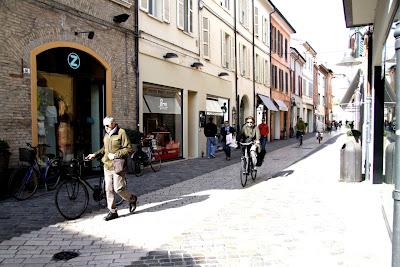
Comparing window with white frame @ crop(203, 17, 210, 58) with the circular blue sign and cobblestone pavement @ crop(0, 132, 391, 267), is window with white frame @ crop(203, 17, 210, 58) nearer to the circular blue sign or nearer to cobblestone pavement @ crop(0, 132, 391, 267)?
the circular blue sign

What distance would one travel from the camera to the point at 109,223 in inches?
263

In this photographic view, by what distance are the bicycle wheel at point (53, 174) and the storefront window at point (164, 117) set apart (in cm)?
517

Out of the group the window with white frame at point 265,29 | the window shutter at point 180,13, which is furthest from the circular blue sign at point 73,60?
the window with white frame at point 265,29

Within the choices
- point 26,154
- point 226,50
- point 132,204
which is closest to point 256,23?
point 226,50

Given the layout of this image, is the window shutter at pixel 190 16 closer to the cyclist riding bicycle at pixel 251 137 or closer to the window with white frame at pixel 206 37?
the window with white frame at pixel 206 37

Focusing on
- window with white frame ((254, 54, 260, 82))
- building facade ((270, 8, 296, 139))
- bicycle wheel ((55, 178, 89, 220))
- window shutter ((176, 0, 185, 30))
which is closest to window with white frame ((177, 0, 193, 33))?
window shutter ((176, 0, 185, 30))

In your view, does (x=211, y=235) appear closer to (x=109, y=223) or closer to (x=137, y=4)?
(x=109, y=223)

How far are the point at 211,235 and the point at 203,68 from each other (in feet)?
45.1

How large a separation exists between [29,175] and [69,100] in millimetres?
3296

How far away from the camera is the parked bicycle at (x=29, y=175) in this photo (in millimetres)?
8328

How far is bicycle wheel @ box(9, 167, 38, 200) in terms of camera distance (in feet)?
27.2

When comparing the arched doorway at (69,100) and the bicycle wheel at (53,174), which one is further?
the arched doorway at (69,100)

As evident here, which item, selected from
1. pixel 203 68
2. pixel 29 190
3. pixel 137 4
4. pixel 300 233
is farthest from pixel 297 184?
pixel 203 68

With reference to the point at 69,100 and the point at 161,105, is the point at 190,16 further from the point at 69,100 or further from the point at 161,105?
the point at 69,100
